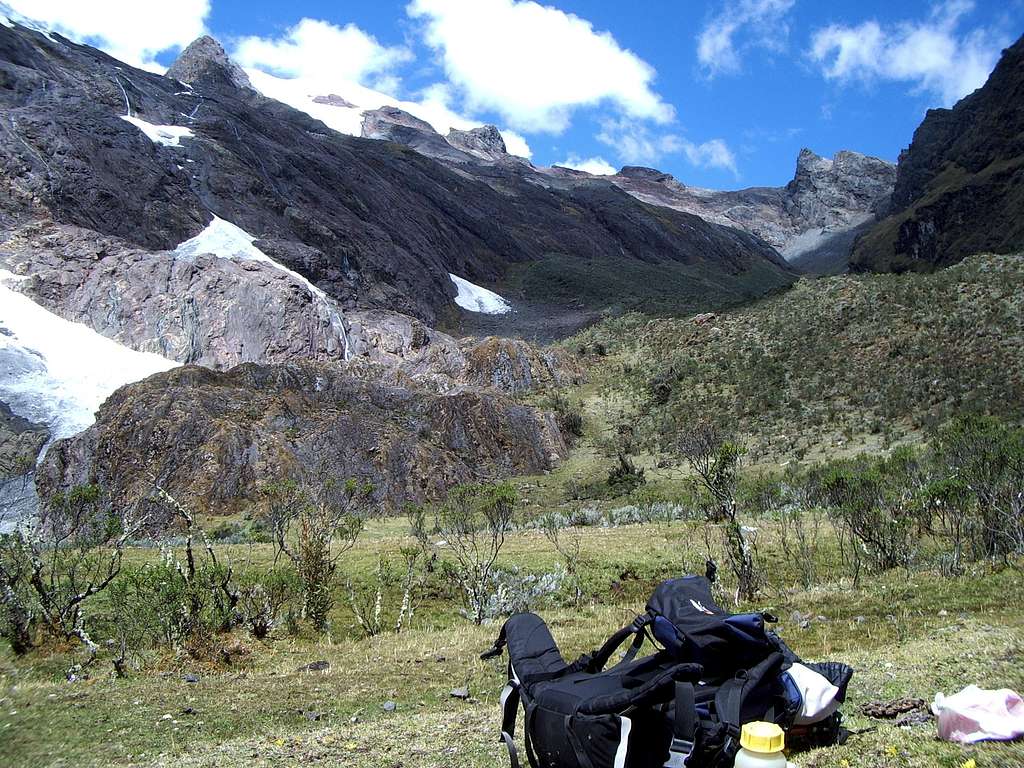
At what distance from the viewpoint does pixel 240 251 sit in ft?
175

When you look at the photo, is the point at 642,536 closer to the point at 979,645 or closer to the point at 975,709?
the point at 979,645

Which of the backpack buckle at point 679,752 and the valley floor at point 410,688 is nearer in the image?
the backpack buckle at point 679,752

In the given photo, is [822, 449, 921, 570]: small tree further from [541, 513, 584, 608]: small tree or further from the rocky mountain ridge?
the rocky mountain ridge

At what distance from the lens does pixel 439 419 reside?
124 feet

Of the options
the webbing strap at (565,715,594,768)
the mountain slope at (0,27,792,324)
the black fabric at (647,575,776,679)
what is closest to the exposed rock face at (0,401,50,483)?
the mountain slope at (0,27,792,324)

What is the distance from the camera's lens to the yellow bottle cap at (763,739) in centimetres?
283

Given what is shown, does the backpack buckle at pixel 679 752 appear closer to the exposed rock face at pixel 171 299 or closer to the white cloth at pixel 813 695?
the white cloth at pixel 813 695

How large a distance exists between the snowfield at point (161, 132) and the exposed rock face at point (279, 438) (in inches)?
1413

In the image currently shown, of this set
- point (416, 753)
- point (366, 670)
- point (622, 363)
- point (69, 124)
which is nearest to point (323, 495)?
point (366, 670)

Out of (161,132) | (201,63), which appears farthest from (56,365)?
(201,63)

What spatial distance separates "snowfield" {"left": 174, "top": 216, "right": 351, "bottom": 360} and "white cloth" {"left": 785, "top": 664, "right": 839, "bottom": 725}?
152ft

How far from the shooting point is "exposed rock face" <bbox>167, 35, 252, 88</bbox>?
13288 centimetres

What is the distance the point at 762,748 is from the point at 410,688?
226 inches

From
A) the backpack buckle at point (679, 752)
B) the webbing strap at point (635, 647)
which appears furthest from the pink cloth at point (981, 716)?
the webbing strap at point (635, 647)
